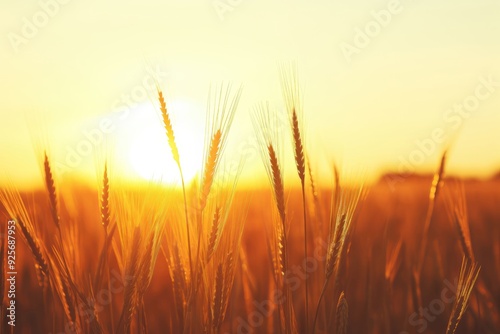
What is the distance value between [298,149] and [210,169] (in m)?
0.31

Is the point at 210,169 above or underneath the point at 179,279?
above

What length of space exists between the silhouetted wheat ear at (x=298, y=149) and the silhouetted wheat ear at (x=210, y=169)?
0.26m

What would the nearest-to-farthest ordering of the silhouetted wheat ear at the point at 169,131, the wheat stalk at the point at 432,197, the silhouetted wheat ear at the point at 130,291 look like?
1. the silhouetted wheat ear at the point at 130,291
2. the silhouetted wheat ear at the point at 169,131
3. the wheat stalk at the point at 432,197

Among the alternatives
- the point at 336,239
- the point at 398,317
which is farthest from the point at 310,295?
the point at 336,239

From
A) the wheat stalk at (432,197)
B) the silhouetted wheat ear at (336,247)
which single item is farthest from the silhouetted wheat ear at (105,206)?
the wheat stalk at (432,197)

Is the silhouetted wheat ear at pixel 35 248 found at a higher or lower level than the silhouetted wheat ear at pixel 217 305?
higher

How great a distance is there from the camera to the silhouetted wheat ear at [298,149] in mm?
1814

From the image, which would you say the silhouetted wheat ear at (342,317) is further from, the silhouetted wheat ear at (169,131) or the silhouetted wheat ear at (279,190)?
the silhouetted wheat ear at (169,131)

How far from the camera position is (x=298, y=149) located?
6.10 ft

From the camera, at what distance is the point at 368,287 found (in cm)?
225

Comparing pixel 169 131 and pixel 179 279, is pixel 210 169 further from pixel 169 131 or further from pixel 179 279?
pixel 179 279

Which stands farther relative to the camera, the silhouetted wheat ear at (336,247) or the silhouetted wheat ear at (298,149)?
the silhouetted wheat ear at (298,149)

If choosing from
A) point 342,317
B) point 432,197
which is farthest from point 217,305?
point 432,197

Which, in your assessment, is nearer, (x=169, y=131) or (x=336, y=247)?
(x=336, y=247)
